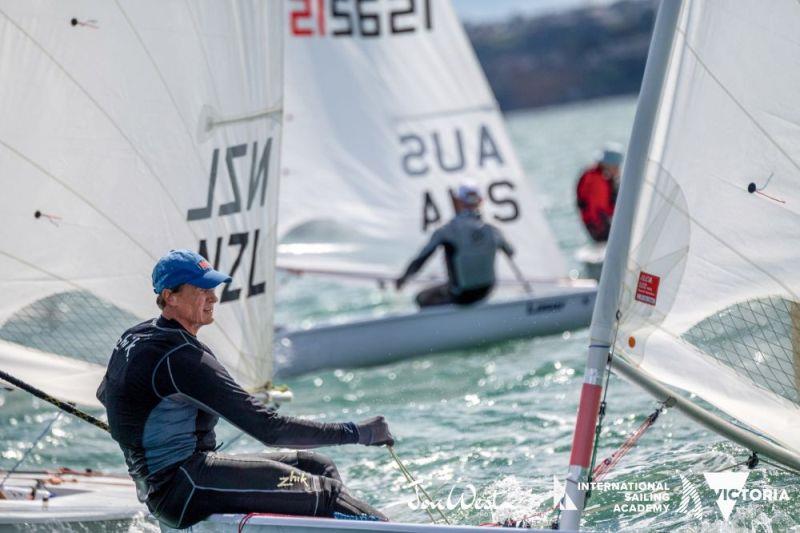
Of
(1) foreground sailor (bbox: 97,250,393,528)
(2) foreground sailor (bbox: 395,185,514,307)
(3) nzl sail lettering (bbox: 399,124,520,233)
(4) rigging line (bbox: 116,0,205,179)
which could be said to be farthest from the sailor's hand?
(3) nzl sail lettering (bbox: 399,124,520,233)

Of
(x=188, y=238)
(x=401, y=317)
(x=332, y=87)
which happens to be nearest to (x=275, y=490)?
(x=188, y=238)

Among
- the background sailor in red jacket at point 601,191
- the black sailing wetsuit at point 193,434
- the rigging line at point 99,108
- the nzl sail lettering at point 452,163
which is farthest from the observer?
the background sailor in red jacket at point 601,191

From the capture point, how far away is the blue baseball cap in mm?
3156

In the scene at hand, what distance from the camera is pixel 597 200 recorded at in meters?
8.63

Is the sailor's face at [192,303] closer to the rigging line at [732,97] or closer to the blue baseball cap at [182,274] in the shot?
the blue baseball cap at [182,274]

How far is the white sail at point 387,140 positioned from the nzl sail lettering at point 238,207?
3289 millimetres

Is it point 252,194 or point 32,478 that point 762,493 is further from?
point 32,478

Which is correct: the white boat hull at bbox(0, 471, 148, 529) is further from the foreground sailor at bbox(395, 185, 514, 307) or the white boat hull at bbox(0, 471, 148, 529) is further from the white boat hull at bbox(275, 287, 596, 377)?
the foreground sailor at bbox(395, 185, 514, 307)

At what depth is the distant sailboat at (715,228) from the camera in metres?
3.33

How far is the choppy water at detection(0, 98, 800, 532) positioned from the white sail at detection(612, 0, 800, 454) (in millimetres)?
451

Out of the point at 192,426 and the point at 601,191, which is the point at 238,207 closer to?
the point at 192,426

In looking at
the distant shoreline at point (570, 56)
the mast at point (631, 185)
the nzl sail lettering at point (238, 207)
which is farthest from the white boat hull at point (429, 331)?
the distant shoreline at point (570, 56)

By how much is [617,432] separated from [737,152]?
1.69 m

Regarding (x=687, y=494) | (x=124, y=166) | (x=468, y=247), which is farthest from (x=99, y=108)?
(x=468, y=247)
